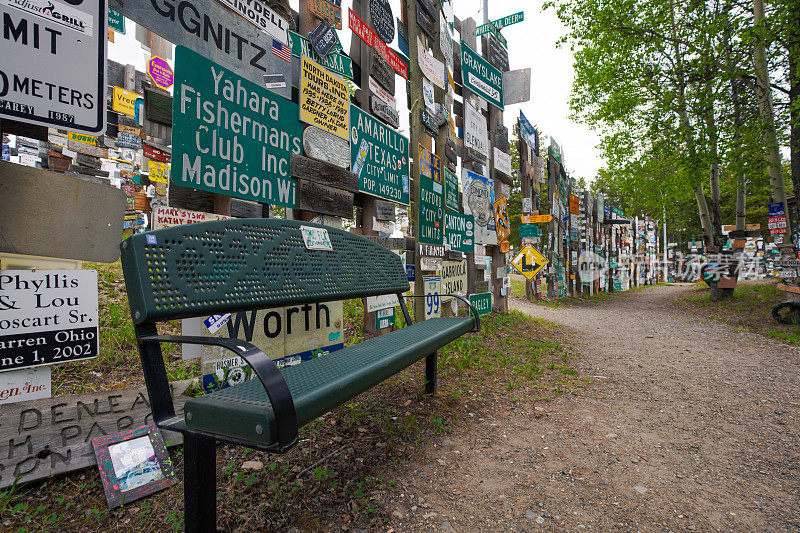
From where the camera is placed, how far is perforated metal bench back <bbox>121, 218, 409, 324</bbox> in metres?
1.42

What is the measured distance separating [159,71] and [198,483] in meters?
2.84

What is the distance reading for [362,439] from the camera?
2.34m

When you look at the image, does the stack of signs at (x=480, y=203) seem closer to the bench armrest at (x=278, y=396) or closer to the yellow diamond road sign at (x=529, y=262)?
the yellow diamond road sign at (x=529, y=262)

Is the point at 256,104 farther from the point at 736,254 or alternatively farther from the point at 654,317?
the point at 736,254

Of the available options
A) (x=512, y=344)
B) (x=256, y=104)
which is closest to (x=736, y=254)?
(x=512, y=344)

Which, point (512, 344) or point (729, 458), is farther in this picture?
point (512, 344)

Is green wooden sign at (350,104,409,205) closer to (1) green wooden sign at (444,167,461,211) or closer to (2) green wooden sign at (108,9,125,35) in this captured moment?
(1) green wooden sign at (444,167,461,211)

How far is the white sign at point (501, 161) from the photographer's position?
6883 millimetres

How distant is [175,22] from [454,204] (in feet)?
12.6

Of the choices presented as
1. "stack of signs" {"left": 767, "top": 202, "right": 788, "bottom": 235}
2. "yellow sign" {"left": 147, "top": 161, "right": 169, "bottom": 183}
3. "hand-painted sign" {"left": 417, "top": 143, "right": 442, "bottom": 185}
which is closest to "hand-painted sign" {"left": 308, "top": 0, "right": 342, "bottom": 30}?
"hand-painted sign" {"left": 417, "top": 143, "right": 442, "bottom": 185}

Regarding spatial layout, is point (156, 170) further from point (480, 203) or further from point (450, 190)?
point (480, 203)

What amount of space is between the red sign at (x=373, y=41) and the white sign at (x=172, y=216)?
2522mm

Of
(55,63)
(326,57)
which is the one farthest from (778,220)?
(55,63)

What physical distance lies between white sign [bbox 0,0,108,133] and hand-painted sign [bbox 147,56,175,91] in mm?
1055
